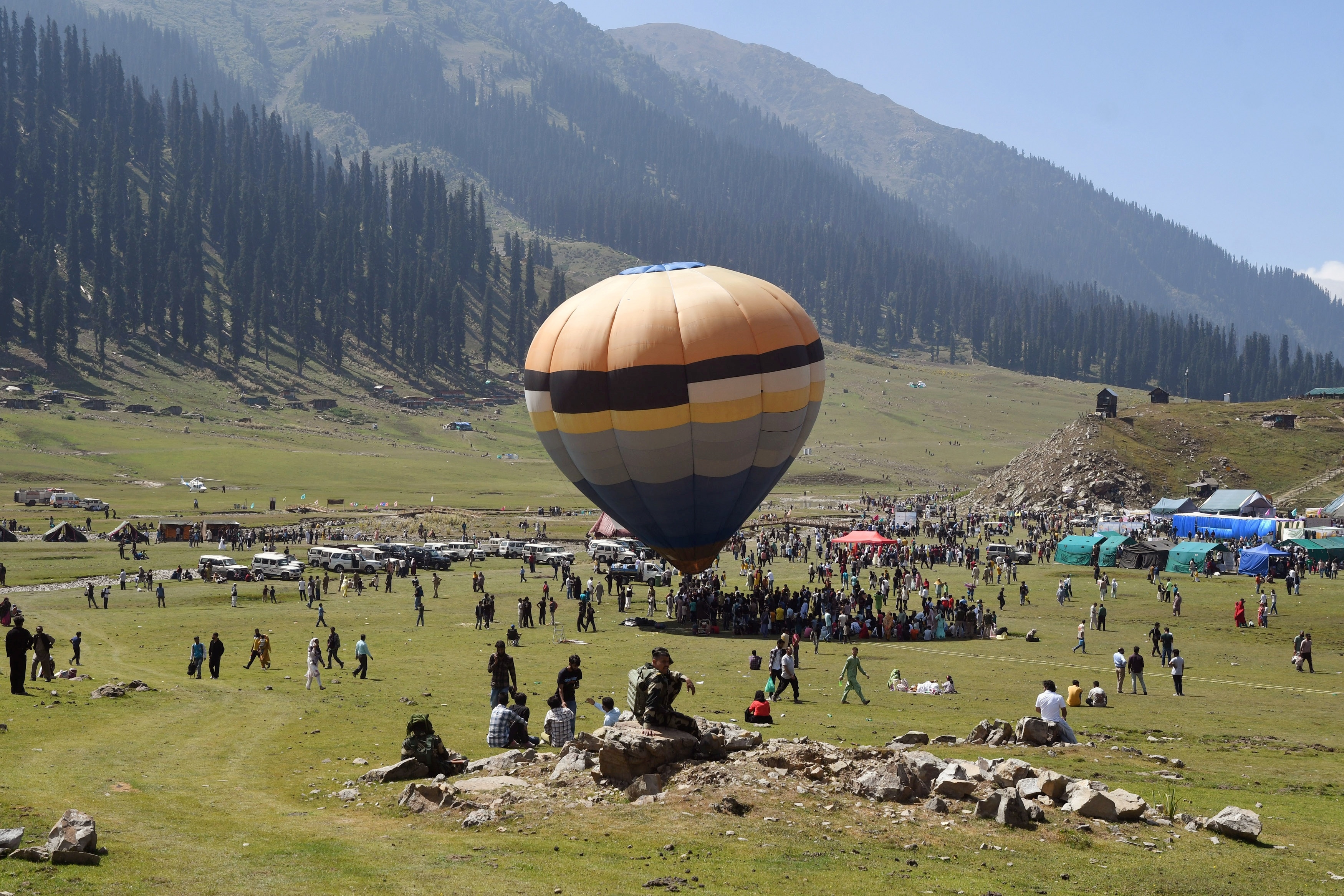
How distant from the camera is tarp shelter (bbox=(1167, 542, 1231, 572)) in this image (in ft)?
198

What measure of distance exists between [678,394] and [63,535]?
5425cm

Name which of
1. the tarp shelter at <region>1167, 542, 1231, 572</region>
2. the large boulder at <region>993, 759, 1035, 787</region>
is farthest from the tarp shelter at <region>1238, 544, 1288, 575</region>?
the large boulder at <region>993, 759, 1035, 787</region>

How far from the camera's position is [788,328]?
3328cm

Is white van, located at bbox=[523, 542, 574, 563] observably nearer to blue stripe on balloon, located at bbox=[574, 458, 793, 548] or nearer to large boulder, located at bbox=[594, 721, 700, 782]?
blue stripe on balloon, located at bbox=[574, 458, 793, 548]

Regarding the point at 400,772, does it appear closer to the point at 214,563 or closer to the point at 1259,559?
the point at 214,563

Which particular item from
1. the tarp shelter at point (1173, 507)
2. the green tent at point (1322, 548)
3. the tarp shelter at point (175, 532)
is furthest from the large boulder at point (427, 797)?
the tarp shelter at point (1173, 507)

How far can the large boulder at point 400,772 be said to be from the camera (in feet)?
62.3

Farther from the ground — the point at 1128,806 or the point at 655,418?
the point at 655,418

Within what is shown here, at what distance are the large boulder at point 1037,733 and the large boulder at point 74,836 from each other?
641 inches

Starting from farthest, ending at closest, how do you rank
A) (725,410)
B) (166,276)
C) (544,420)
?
(166,276) < (544,420) < (725,410)

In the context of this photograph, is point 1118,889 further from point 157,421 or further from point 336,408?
point 336,408

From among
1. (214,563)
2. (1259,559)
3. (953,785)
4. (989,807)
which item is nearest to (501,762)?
(953,785)

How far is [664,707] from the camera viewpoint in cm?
1838

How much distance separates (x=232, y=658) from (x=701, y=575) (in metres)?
29.7
